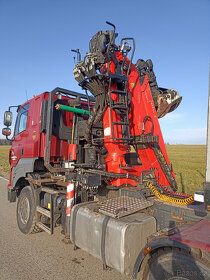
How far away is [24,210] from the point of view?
447 cm

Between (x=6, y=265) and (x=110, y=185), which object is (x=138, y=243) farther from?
(x=6, y=265)

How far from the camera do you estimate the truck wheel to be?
4117mm

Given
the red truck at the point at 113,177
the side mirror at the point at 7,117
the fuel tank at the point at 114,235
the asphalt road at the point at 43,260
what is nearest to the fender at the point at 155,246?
the red truck at the point at 113,177

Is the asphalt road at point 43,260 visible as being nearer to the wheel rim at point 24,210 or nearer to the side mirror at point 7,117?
the wheel rim at point 24,210

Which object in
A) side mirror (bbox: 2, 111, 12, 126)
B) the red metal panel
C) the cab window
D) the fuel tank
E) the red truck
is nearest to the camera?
the red metal panel

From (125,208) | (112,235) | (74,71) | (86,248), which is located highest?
(74,71)

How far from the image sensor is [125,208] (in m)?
2.52

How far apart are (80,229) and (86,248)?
0.24 meters

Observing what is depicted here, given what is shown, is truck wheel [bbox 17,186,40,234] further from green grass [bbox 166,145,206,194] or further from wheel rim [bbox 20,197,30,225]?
green grass [bbox 166,145,206,194]

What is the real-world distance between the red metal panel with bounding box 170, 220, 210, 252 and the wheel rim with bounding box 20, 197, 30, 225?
3.44 m

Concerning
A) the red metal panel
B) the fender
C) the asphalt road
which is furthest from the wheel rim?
the red metal panel

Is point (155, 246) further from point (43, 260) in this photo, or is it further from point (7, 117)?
point (7, 117)

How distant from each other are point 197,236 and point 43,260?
101 inches

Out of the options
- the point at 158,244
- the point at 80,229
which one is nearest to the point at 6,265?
the point at 80,229
